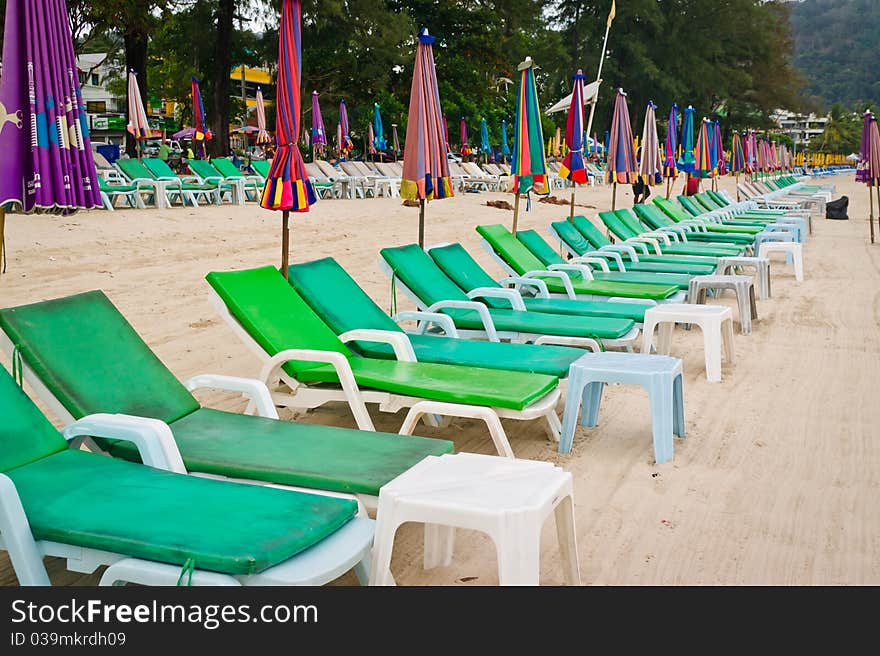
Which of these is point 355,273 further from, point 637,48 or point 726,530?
point 637,48

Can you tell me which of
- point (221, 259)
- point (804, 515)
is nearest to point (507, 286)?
point (804, 515)

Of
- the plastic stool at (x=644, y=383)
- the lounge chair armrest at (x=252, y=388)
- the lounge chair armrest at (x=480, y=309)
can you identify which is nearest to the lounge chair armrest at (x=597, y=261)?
the lounge chair armrest at (x=480, y=309)

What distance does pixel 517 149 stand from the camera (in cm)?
891

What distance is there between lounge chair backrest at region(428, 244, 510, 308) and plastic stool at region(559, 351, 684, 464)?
1.97 m

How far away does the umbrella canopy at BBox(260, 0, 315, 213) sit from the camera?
208 inches

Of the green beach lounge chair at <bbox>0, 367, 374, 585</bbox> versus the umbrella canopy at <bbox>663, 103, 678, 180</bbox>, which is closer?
the green beach lounge chair at <bbox>0, 367, 374, 585</bbox>

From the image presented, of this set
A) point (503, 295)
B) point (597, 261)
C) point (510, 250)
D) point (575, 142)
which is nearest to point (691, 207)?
point (575, 142)

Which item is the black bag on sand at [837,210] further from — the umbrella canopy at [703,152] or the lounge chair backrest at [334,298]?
the lounge chair backrest at [334,298]

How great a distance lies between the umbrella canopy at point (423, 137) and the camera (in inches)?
266

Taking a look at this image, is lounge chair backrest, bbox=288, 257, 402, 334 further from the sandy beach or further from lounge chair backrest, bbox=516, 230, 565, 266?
lounge chair backrest, bbox=516, 230, 565, 266

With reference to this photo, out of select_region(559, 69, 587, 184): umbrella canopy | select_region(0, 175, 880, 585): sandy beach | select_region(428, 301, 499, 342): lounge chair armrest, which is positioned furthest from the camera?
select_region(559, 69, 587, 184): umbrella canopy

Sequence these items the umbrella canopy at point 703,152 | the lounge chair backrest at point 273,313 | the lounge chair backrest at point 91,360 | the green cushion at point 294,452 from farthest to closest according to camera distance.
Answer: the umbrella canopy at point 703,152, the lounge chair backrest at point 273,313, the lounge chair backrest at point 91,360, the green cushion at point 294,452

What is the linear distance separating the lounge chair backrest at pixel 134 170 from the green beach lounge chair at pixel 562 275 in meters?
9.25

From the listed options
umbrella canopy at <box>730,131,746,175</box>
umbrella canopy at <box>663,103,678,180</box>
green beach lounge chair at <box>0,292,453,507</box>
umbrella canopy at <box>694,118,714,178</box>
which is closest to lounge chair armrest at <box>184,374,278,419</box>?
green beach lounge chair at <box>0,292,453,507</box>
